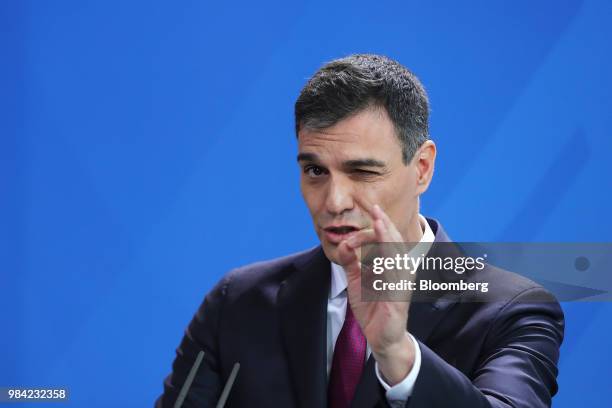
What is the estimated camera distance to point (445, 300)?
1838 millimetres

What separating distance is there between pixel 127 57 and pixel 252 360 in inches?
60.3

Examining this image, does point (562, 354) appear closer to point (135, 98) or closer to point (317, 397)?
point (317, 397)

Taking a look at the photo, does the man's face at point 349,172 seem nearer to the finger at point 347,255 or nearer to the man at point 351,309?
the man at point 351,309

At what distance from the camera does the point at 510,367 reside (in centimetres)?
166

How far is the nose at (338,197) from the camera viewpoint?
172cm

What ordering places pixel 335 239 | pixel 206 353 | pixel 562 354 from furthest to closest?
pixel 562 354 < pixel 206 353 < pixel 335 239

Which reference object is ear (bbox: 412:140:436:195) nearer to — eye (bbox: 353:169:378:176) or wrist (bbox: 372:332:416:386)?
eye (bbox: 353:169:378:176)

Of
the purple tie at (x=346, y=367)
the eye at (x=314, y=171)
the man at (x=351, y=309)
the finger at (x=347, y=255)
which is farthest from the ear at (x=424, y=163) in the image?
the finger at (x=347, y=255)

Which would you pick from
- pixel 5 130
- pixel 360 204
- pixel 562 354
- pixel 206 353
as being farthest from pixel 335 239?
pixel 5 130

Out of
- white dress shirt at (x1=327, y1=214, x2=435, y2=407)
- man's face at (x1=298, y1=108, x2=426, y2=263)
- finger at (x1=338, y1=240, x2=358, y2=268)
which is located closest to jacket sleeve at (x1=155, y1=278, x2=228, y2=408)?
white dress shirt at (x1=327, y1=214, x2=435, y2=407)

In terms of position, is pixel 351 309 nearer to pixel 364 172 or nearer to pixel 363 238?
pixel 364 172

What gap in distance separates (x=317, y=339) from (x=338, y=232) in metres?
0.25

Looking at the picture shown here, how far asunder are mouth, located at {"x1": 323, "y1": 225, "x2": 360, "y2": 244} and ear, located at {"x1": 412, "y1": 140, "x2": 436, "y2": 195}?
0.90ft

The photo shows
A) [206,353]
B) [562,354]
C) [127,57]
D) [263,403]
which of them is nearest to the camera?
[263,403]
